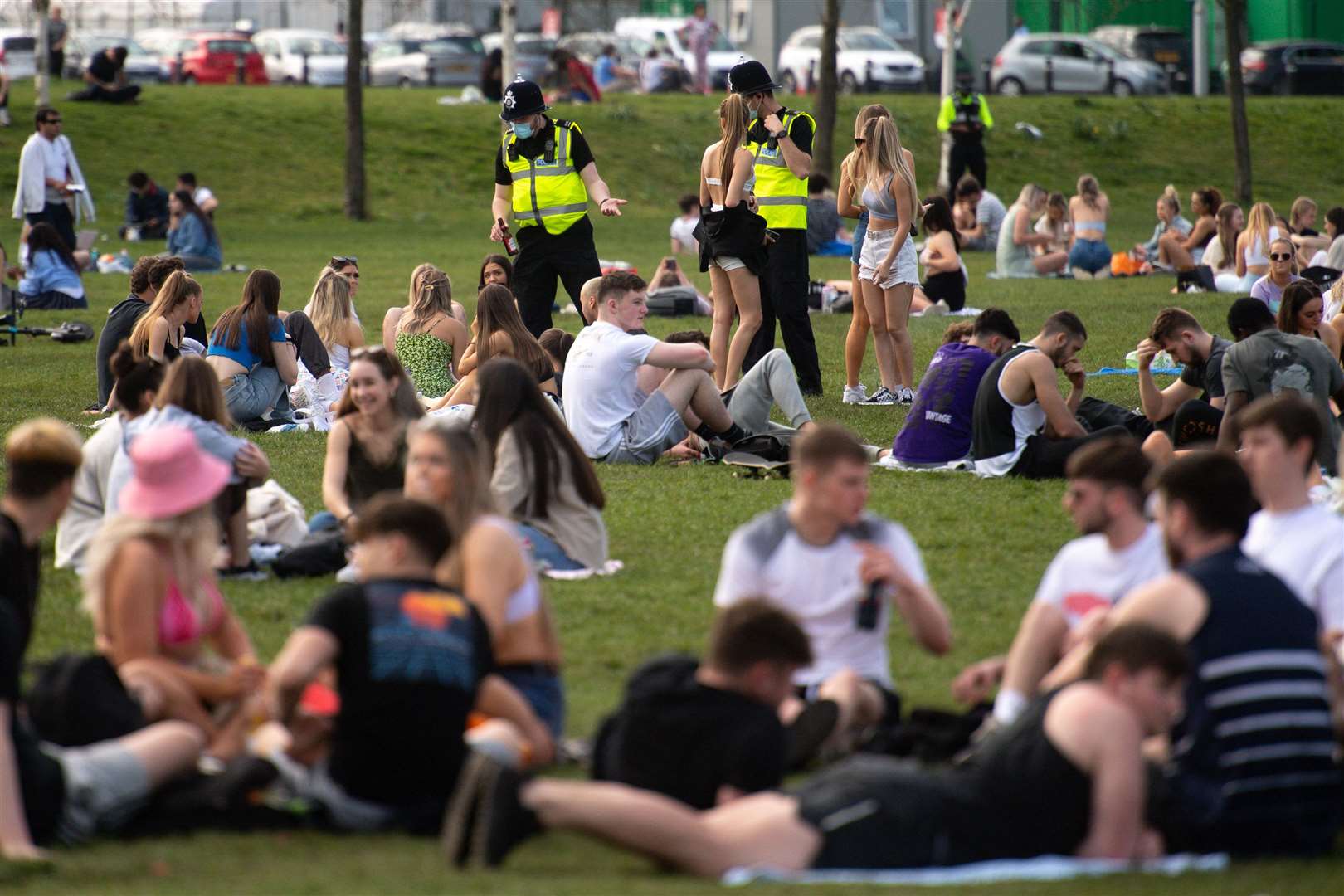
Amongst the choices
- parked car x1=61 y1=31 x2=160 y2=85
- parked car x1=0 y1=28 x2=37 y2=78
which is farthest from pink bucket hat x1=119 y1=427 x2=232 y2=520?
parked car x1=0 y1=28 x2=37 y2=78

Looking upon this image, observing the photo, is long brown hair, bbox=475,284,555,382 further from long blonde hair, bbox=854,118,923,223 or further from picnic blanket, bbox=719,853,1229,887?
picnic blanket, bbox=719,853,1229,887

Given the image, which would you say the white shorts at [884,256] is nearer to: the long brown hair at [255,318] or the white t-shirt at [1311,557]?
the long brown hair at [255,318]

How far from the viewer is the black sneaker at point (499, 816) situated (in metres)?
4.50

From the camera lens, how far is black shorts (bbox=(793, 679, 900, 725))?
5766 millimetres

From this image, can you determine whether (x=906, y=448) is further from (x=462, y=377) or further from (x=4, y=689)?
(x=4, y=689)

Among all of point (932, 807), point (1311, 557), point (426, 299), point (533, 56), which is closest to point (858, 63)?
point (533, 56)

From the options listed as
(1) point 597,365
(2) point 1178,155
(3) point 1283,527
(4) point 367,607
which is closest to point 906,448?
(1) point 597,365

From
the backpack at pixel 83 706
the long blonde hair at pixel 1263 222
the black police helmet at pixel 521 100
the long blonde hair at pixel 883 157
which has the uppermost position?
the black police helmet at pixel 521 100

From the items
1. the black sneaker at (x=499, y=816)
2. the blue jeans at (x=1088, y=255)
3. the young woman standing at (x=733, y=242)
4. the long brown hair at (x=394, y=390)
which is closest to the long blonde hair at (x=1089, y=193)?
the blue jeans at (x=1088, y=255)

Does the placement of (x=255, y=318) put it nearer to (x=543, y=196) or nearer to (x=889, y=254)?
(x=543, y=196)

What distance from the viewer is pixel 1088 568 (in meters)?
5.58

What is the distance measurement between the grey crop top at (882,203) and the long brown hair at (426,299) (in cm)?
321

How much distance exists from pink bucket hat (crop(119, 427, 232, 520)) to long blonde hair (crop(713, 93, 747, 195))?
25.7 ft

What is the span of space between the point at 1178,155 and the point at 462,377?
2844 centimetres
